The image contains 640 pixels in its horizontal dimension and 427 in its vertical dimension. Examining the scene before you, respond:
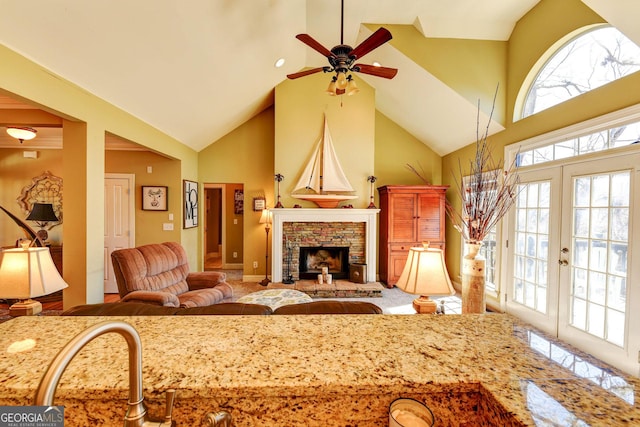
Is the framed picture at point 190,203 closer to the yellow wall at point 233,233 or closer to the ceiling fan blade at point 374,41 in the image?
the yellow wall at point 233,233

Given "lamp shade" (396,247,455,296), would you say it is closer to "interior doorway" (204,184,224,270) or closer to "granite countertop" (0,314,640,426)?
"granite countertop" (0,314,640,426)

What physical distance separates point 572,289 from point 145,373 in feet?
11.9

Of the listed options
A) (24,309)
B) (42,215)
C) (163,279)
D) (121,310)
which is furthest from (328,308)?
(42,215)


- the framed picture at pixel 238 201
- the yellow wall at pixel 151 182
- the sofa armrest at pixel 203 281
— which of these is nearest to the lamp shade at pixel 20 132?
the yellow wall at pixel 151 182

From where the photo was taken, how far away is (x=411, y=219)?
16.4 feet

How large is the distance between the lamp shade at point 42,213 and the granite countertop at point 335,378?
440cm

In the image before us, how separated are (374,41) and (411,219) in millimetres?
3160

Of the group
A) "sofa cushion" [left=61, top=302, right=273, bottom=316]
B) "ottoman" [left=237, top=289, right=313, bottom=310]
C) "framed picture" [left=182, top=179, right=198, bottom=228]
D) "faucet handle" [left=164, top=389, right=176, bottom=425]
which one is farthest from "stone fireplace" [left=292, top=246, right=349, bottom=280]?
"faucet handle" [left=164, top=389, right=176, bottom=425]

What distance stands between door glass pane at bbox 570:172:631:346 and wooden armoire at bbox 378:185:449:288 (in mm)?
2223

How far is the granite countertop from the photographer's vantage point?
0.65m

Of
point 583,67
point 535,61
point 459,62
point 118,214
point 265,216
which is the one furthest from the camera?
point 265,216

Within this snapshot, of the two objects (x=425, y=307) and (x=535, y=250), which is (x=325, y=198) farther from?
(x=425, y=307)

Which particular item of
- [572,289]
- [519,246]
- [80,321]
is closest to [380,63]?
[519,246]

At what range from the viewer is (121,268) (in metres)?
2.73
